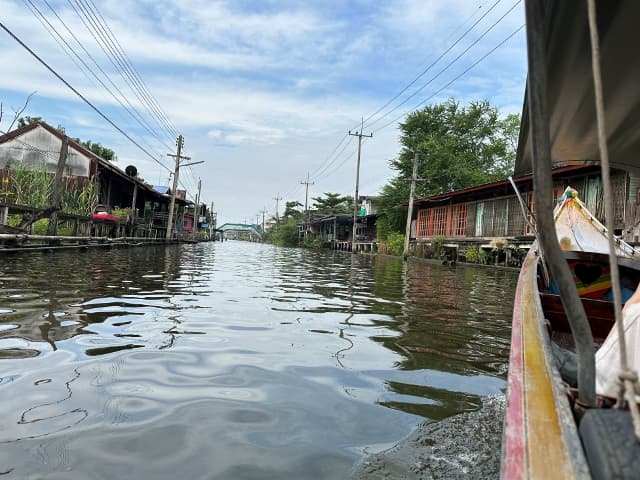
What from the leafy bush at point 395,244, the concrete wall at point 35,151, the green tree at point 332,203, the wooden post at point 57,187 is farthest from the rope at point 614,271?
the green tree at point 332,203

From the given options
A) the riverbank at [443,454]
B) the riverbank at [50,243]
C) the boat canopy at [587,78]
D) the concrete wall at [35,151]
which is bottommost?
the riverbank at [443,454]

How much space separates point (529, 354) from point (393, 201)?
31113 millimetres

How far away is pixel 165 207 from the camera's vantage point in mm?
39969

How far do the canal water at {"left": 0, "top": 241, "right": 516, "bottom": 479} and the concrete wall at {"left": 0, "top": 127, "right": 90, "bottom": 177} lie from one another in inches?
777

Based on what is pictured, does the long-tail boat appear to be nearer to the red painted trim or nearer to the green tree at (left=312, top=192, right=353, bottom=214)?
the red painted trim

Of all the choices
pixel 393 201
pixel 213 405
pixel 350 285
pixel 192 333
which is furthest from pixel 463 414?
pixel 393 201

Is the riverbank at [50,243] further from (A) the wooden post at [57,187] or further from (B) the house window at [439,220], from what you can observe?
(B) the house window at [439,220]

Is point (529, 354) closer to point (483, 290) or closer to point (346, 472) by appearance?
point (346, 472)

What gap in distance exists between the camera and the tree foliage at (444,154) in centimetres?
3200

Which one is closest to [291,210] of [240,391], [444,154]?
[444,154]

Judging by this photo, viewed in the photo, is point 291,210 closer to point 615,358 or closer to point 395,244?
point 395,244

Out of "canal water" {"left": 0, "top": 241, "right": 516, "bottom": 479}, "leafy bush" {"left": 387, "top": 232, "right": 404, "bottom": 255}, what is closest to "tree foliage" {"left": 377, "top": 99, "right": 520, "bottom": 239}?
"leafy bush" {"left": 387, "top": 232, "right": 404, "bottom": 255}

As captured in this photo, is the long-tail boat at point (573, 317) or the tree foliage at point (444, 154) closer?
the long-tail boat at point (573, 317)

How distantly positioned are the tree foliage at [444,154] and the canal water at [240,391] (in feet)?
91.4
